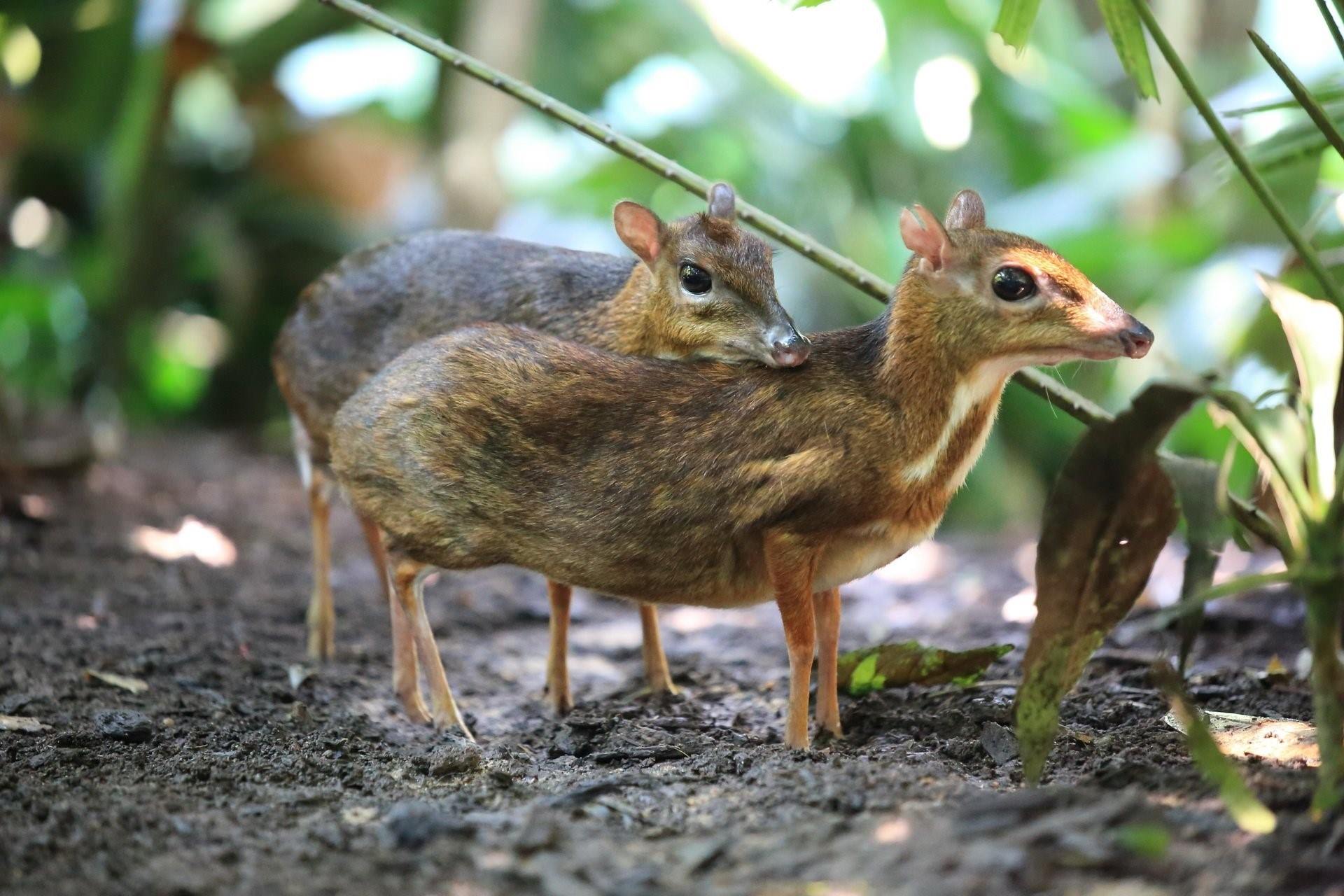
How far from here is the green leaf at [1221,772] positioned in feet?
10.0

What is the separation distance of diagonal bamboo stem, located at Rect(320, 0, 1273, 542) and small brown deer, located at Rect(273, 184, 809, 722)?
34 centimetres

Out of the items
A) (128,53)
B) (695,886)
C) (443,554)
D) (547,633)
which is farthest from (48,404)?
(695,886)

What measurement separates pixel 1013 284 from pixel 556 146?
31.6ft

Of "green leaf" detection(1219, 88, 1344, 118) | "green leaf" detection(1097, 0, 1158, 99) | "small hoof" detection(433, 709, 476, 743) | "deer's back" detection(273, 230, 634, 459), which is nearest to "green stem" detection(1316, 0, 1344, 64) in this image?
"green leaf" detection(1219, 88, 1344, 118)

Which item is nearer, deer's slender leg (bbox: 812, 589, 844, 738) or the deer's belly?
the deer's belly

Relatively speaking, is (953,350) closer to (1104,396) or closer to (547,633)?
(547,633)

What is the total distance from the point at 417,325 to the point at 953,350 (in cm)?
245

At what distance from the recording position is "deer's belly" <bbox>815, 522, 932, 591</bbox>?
437 centimetres

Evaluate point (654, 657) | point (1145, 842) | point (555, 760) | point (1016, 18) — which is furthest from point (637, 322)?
point (1145, 842)

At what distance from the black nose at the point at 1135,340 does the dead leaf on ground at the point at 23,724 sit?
3.60 meters

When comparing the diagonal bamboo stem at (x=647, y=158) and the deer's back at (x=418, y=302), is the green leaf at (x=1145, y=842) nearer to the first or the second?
the diagonal bamboo stem at (x=647, y=158)

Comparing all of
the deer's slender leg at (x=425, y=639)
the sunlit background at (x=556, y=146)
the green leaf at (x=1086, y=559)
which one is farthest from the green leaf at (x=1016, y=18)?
the sunlit background at (x=556, y=146)

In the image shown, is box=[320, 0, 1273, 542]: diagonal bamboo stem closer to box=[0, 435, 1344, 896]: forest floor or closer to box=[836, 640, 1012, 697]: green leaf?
box=[836, 640, 1012, 697]: green leaf

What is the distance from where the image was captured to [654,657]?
5.37 m
